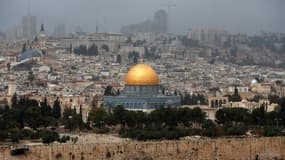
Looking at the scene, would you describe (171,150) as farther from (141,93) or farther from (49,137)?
(141,93)

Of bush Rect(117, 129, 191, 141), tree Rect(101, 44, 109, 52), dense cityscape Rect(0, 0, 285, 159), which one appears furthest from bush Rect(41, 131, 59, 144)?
tree Rect(101, 44, 109, 52)

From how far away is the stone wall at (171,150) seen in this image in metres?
40.2

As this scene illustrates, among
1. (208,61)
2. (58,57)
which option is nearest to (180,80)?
(58,57)

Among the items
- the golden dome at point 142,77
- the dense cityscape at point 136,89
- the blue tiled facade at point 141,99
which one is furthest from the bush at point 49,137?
the golden dome at point 142,77

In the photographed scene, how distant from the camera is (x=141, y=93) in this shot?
6519 centimetres

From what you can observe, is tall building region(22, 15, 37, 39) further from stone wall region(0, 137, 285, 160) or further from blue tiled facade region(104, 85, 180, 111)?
stone wall region(0, 137, 285, 160)

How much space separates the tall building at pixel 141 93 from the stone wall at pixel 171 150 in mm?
19801

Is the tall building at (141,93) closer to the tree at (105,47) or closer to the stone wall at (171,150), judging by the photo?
the stone wall at (171,150)

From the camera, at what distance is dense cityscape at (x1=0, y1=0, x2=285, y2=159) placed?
47.9m

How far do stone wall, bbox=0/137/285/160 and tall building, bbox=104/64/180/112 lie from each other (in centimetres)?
1980

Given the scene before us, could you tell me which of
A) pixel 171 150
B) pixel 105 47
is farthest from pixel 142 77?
pixel 105 47

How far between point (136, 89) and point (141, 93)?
40 centimetres

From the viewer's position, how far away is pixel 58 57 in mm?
128625

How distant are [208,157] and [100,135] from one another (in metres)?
6.07
